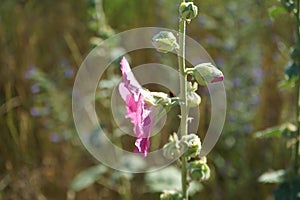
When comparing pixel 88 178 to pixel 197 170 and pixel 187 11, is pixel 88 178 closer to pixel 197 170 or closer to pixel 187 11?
pixel 197 170

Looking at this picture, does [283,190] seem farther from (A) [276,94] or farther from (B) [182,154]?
(A) [276,94]

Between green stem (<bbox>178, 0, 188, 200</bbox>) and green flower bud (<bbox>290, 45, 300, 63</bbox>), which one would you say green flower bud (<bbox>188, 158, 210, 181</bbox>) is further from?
green flower bud (<bbox>290, 45, 300, 63</bbox>)

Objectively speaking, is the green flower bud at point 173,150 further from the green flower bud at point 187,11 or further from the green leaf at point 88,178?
the green leaf at point 88,178

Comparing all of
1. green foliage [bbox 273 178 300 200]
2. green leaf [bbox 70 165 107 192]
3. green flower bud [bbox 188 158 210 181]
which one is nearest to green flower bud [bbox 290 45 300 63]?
green foliage [bbox 273 178 300 200]

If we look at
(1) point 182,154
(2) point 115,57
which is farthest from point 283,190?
(2) point 115,57

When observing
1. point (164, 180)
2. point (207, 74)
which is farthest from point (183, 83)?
point (164, 180)
